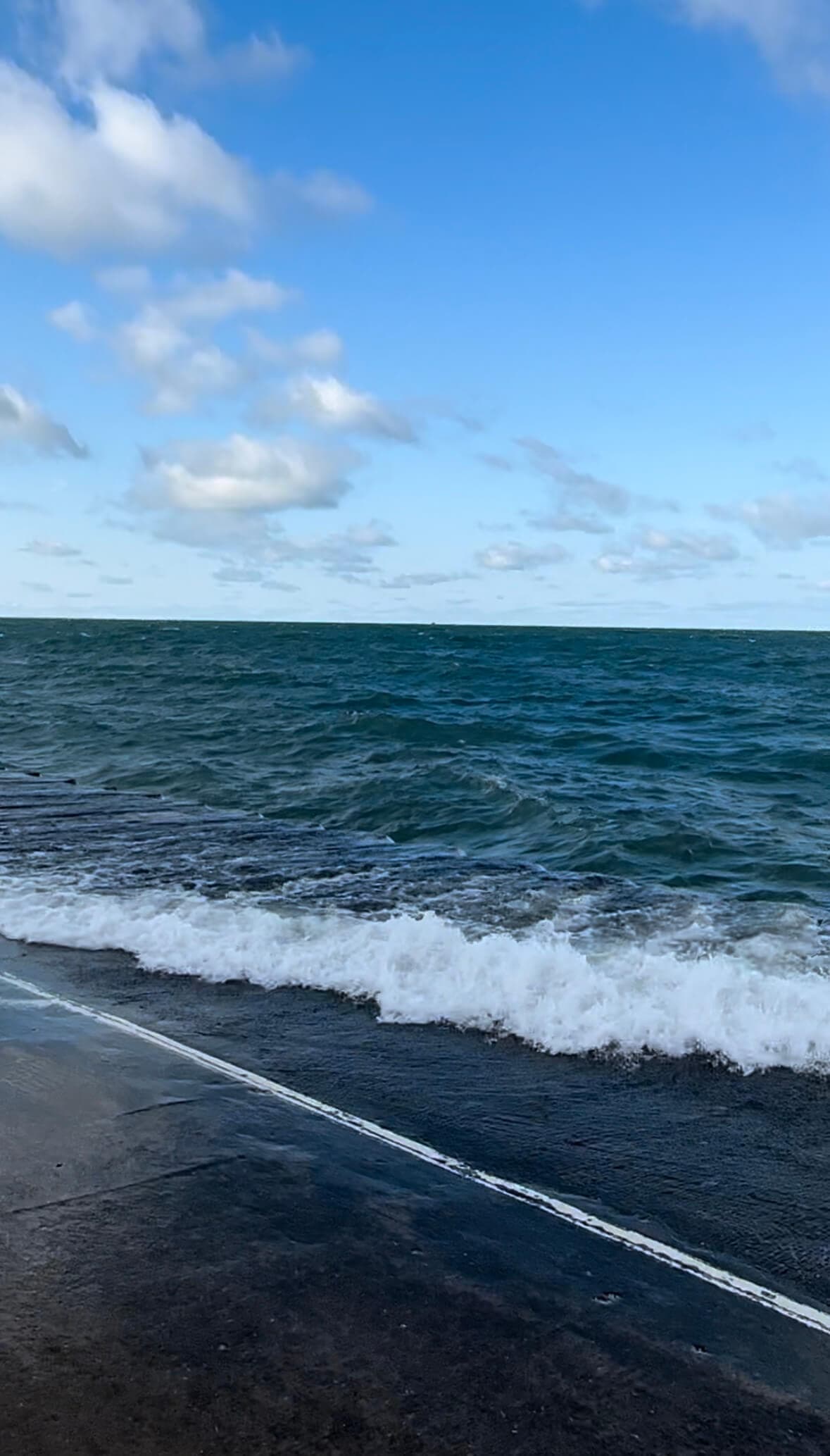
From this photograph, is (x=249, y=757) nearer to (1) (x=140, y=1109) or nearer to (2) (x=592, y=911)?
(2) (x=592, y=911)

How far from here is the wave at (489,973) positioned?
6.67 metres

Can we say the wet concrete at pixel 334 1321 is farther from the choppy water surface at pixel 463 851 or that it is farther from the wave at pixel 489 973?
the choppy water surface at pixel 463 851

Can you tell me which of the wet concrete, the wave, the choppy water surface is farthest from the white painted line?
the choppy water surface

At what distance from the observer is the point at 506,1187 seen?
4.70m

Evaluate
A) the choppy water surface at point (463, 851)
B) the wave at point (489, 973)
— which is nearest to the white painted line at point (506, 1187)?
the wave at point (489, 973)

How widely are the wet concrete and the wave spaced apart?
2317 mm

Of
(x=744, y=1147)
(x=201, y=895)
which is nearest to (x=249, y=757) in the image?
(x=201, y=895)

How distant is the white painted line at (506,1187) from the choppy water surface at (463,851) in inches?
60.9

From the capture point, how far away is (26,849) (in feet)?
40.6

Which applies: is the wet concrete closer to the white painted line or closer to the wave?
the white painted line

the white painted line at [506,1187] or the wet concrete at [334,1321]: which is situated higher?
the wet concrete at [334,1321]

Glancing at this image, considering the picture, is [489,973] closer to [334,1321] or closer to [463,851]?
[334,1321]

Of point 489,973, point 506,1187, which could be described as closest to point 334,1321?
point 506,1187

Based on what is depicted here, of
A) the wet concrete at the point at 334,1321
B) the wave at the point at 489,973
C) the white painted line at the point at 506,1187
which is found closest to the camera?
the wet concrete at the point at 334,1321
